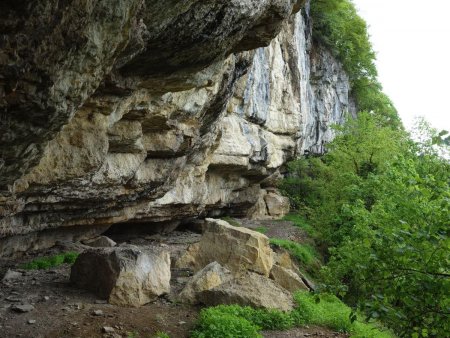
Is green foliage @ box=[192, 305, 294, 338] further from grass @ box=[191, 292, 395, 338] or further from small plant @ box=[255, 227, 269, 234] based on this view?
small plant @ box=[255, 227, 269, 234]

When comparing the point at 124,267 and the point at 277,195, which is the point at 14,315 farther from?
the point at 277,195

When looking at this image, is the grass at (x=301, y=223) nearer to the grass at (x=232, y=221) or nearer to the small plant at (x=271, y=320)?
the grass at (x=232, y=221)

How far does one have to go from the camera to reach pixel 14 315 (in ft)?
32.6

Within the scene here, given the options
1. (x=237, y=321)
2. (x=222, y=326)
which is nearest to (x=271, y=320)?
(x=237, y=321)

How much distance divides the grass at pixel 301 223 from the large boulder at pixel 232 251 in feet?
42.2

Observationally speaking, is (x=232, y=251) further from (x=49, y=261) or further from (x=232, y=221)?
(x=232, y=221)

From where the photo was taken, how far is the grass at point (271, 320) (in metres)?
10.3

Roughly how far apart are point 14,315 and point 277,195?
31.7 metres

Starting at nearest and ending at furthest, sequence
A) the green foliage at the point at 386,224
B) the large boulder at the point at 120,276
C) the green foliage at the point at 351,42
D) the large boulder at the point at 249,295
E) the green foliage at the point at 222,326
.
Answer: the green foliage at the point at 386,224 < the green foliage at the point at 222,326 < the large boulder at the point at 120,276 < the large boulder at the point at 249,295 < the green foliage at the point at 351,42

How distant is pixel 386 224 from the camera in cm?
1059

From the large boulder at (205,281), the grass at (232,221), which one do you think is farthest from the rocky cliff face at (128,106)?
the large boulder at (205,281)

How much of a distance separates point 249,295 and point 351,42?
120 feet

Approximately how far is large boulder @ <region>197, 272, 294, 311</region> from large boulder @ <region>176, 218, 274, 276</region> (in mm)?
1679

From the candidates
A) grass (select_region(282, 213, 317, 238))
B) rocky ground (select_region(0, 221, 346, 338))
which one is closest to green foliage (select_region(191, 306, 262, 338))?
rocky ground (select_region(0, 221, 346, 338))
